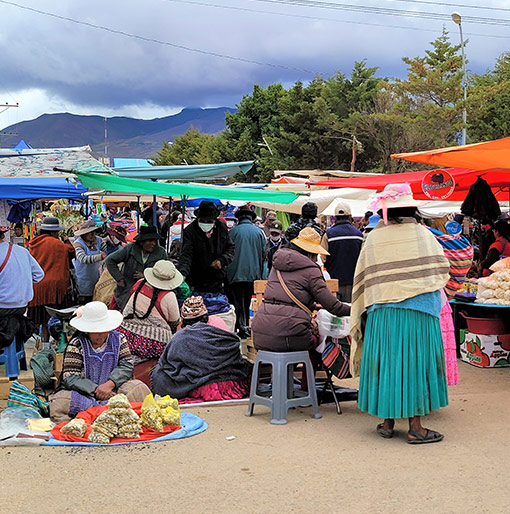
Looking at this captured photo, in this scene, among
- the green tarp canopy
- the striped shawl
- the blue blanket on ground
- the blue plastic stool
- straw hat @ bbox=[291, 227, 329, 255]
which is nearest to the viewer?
the striped shawl

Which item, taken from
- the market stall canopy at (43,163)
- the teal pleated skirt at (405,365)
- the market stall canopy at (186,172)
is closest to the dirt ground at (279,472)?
the teal pleated skirt at (405,365)

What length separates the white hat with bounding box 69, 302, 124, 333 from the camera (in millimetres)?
6180

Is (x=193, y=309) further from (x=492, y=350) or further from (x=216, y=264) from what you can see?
(x=492, y=350)

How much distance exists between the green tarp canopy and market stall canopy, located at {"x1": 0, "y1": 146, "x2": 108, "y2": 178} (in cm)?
25

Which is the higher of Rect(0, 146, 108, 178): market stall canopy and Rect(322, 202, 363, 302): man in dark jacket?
Rect(0, 146, 108, 178): market stall canopy

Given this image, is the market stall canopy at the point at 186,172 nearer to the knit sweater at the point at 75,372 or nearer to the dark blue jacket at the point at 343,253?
the dark blue jacket at the point at 343,253

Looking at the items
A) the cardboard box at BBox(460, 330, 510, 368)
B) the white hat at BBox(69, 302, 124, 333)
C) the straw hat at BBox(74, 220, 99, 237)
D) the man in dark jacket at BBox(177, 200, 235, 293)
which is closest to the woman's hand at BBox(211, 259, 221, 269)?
the man in dark jacket at BBox(177, 200, 235, 293)

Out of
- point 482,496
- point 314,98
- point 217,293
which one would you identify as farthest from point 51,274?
point 314,98

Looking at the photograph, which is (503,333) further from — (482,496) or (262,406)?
(482,496)

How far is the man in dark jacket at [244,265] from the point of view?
10438 mm

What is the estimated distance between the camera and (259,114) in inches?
2185

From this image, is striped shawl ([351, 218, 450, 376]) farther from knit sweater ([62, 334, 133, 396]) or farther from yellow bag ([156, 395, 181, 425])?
knit sweater ([62, 334, 133, 396])

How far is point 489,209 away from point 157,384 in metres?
5.57

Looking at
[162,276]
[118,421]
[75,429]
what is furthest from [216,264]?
[75,429]
